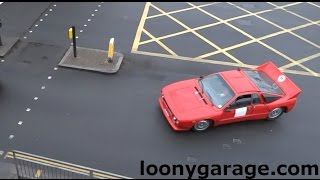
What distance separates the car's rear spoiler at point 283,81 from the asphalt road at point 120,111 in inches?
36.8

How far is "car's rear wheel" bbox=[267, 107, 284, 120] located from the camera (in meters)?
11.6

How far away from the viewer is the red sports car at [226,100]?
1093 centimetres

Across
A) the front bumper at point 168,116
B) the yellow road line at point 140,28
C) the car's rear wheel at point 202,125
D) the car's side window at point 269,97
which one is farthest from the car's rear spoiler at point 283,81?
the yellow road line at point 140,28

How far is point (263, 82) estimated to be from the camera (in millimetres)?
11883

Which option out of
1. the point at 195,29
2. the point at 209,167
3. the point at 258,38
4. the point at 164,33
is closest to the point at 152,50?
the point at 164,33

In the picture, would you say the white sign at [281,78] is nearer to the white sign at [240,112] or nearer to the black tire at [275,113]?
the black tire at [275,113]

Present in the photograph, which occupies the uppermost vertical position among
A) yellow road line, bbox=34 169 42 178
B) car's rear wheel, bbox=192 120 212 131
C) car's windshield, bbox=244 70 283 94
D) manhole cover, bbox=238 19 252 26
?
car's windshield, bbox=244 70 283 94

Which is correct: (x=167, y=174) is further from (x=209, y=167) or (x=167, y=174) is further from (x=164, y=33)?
(x=164, y=33)

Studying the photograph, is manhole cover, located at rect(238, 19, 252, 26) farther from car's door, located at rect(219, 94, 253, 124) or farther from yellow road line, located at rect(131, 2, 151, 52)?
car's door, located at rect(219, 94, 253, 124)

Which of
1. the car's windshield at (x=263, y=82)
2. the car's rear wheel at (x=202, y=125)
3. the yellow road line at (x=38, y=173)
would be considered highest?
the car's windshield at (x=263, y=82)

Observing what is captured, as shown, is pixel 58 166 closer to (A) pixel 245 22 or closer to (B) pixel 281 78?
(B) pixel 281 78

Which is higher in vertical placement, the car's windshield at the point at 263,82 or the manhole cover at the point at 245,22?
the car's windshield at the point at 263,82

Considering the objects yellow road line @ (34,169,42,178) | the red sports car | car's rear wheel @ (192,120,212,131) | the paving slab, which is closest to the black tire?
the red sports car

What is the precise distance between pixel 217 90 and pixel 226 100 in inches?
21.1
